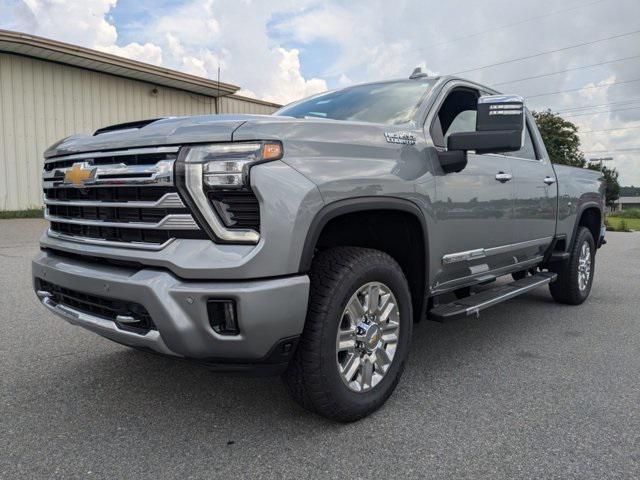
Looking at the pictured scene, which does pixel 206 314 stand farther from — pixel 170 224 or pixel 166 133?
pixel 166 133

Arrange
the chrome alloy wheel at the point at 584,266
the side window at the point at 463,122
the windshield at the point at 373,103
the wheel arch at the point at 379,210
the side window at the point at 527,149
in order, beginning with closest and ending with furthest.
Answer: the wheel arch at the point at 379,210 → the windshield at the point at 373,103 → the side window at the point at 463,122 → the side window at the point at 527,149 → the chrome alloy wheel at the point at 584,266

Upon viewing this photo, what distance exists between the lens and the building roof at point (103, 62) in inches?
560

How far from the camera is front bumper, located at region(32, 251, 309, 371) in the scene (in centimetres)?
219

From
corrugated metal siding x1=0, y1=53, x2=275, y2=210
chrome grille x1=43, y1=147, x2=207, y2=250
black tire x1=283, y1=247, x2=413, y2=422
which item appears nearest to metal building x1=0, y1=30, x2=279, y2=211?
corrugated metal siding x1=0, y1=53, x2=275, y2=210

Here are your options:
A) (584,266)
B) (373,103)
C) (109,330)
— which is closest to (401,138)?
(373,103)

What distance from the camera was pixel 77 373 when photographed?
3406mm

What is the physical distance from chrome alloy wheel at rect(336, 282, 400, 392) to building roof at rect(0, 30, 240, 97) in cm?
1431

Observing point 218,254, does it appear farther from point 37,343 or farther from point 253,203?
point 37,343

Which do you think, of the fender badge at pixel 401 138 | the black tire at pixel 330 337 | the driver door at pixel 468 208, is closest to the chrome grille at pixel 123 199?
the black tire at pixel 330 337

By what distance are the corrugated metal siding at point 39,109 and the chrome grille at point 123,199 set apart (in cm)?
1438

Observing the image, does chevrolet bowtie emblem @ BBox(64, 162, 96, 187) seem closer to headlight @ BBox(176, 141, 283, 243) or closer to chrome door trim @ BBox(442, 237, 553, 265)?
headlight @ BBox(176, 141, 283, 243)

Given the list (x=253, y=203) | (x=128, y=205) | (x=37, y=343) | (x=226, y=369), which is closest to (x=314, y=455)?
(x=226, y=369)

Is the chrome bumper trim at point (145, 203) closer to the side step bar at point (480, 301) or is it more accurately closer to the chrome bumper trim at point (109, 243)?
the chrome bumper trim at point (109, 243)

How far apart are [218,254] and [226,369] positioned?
0.52 meters
